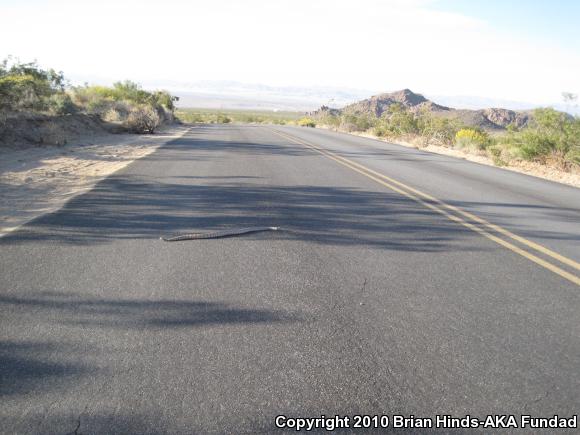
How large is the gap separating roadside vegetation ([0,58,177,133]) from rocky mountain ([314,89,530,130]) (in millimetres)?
39013

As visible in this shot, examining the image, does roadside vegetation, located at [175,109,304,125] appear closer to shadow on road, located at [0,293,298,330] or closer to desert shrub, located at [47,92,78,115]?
desert shrub, located at [47,92,78,115]

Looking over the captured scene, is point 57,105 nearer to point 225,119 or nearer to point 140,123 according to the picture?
point 140,123

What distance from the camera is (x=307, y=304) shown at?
4.06 metres

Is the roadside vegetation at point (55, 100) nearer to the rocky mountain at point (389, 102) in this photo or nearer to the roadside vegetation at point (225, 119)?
the roadside vegetation at point (225, 119)

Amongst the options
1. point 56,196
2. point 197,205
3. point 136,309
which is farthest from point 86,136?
point 136,309

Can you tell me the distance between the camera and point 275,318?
12.4ft

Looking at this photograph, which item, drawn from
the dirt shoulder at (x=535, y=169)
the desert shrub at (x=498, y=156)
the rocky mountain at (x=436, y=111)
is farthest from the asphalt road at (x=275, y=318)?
the rocky mountain at (x=436, y=111)

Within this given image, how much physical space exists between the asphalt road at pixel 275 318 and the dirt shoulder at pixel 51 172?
66 centimetres

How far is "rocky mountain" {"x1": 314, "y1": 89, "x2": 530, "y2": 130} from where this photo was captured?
243ft

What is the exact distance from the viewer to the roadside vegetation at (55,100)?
646 inches

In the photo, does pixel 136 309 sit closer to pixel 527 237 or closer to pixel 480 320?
pixel 480 320

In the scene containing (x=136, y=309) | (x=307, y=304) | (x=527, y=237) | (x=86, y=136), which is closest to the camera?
(x=136, y=309)

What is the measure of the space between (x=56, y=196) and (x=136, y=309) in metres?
5.37

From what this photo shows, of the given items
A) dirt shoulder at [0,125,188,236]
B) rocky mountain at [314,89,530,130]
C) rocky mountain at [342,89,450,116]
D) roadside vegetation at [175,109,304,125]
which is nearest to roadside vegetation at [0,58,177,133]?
dirt shoulder at [0,125,188,236]
